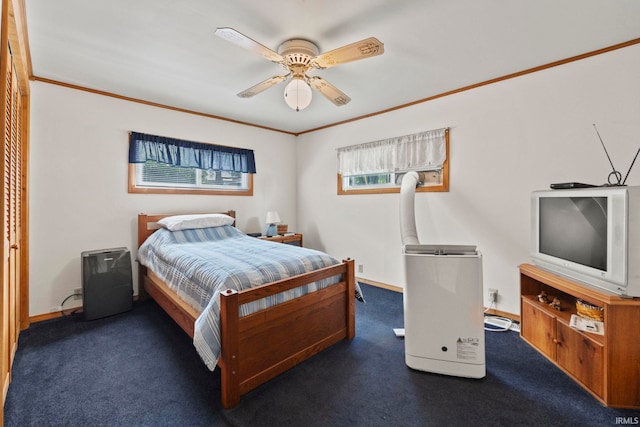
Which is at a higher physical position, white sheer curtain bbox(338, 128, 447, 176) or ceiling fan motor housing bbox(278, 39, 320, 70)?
ceiling fan motor housing bbox(278, 39, 320, 70)

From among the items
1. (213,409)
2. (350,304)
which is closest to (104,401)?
(213,409)

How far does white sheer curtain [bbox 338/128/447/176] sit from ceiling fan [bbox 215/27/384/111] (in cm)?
130

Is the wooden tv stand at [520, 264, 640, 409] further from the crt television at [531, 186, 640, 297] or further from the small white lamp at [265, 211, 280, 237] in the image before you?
the small white lamp at [265, 211, 280, 237]

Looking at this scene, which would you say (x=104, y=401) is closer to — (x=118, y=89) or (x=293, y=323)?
(x=293, y=323)

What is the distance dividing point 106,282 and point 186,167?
1594mm

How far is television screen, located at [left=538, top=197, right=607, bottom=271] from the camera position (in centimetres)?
171

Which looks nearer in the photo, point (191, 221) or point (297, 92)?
point (297, 92)

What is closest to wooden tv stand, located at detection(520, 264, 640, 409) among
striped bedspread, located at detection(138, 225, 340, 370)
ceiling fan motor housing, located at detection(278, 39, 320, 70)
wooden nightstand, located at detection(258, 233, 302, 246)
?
striped bedspread, located at detection(138, 225, 340, 370)

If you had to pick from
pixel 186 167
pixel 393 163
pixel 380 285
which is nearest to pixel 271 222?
pixel 186 167

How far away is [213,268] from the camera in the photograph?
1.99 m

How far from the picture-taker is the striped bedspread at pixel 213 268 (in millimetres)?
1661

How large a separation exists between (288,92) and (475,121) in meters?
1.98

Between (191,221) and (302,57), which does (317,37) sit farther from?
(191,221)

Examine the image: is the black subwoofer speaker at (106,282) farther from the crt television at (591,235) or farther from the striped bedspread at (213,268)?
the crt television at (591,235)
